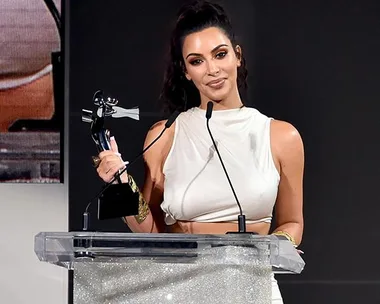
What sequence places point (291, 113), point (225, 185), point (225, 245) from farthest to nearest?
1. point (291, 113)
2. point (225, 185)
3. point (225, 245)

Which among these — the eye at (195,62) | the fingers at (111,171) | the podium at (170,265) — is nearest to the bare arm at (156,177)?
the eye at (195,62)

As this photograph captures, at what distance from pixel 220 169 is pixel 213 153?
5cm

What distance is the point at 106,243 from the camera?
59.7 inches

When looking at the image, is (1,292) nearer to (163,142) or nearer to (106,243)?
(163,142)

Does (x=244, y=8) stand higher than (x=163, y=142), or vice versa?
(x=244, y=8)

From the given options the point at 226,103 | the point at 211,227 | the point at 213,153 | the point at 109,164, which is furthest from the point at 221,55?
the point at 109,164

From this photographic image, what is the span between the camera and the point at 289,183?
2.40m

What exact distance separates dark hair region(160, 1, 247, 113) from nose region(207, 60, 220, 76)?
0.30 ft

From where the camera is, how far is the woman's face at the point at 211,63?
2424 mm

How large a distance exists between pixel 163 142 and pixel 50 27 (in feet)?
1.97

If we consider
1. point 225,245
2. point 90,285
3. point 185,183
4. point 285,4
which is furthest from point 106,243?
point 285,4

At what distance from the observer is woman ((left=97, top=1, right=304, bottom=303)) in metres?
2.27

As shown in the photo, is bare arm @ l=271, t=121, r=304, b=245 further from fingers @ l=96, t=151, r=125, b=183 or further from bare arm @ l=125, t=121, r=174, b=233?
fingers @ l=96, t=151, r=125, b=183

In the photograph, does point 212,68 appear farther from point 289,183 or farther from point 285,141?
point 289,183
